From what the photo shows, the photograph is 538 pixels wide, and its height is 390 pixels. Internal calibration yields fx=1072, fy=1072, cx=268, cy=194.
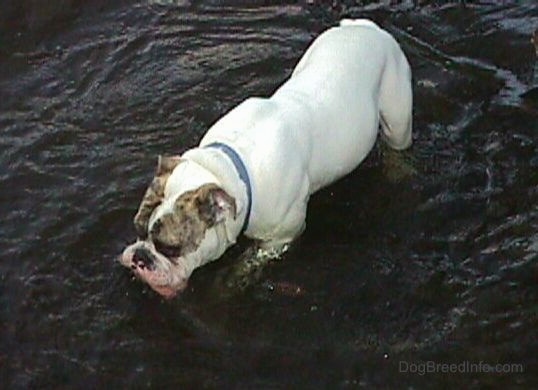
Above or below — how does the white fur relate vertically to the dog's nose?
above

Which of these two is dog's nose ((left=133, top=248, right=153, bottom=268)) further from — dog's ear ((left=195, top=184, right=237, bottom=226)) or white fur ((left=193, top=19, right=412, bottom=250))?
white fur ((left=193, top=19, right=412, bottom=250))

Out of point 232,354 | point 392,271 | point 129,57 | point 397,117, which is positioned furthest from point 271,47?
point 232,354

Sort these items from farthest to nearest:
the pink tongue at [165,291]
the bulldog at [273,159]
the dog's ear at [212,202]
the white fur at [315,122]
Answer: the white fur at [315,122], the pink tongue at [165,291], the bulldog at [273,159], the dog's ear at [212,202]

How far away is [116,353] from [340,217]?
5.85 feet

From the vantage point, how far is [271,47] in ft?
27.8

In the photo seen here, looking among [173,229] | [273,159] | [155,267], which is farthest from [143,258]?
[273,159]

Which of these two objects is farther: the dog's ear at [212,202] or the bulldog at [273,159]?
the bulldog at [273,159]

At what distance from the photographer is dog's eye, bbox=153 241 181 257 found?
5777mm

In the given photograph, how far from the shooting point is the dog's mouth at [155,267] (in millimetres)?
5777

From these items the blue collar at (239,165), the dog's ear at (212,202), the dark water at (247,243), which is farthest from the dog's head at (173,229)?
the dark water at (247,243)

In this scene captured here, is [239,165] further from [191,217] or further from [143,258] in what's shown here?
[143,258]

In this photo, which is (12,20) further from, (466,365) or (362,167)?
(466,365)


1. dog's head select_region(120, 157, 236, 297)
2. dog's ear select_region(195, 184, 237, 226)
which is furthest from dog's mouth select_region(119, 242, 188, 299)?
dog's ear select_region(195, 184, 237, 226)

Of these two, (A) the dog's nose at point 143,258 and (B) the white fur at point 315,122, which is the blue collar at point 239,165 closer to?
(B) the white fur at point 315,122
